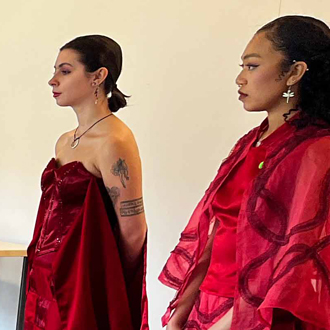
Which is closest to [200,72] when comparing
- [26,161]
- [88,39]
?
[88,39]

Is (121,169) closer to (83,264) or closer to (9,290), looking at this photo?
(83,264)

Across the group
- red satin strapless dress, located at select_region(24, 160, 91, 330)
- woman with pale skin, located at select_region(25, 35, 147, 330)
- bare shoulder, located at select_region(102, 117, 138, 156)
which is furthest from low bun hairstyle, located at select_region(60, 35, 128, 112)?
red satin strapless dress, located at select_region(24, 160, 91, 330)

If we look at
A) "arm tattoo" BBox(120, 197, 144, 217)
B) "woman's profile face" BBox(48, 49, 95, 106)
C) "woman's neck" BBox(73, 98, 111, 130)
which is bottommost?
"arm tattoo" BBox(120, 197, 144, 217)

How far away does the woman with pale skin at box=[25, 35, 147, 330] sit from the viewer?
1314mm

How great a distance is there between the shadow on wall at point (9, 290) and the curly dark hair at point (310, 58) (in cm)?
196

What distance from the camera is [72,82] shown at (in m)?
1.41

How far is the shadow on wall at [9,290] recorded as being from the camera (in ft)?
8.48

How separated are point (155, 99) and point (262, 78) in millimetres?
1213

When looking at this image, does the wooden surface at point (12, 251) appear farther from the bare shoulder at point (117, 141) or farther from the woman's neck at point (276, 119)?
the woman's neck at point (276, 119)

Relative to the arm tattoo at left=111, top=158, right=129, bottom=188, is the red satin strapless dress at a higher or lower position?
lower

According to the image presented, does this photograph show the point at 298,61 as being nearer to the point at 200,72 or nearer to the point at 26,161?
the point at 200,72

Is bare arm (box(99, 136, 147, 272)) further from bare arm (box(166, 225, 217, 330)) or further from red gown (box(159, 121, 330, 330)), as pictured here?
red gown (box(159, 121, 330, 330))

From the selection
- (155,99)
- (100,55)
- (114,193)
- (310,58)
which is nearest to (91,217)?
(114,193)

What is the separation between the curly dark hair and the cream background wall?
786 millimetres
